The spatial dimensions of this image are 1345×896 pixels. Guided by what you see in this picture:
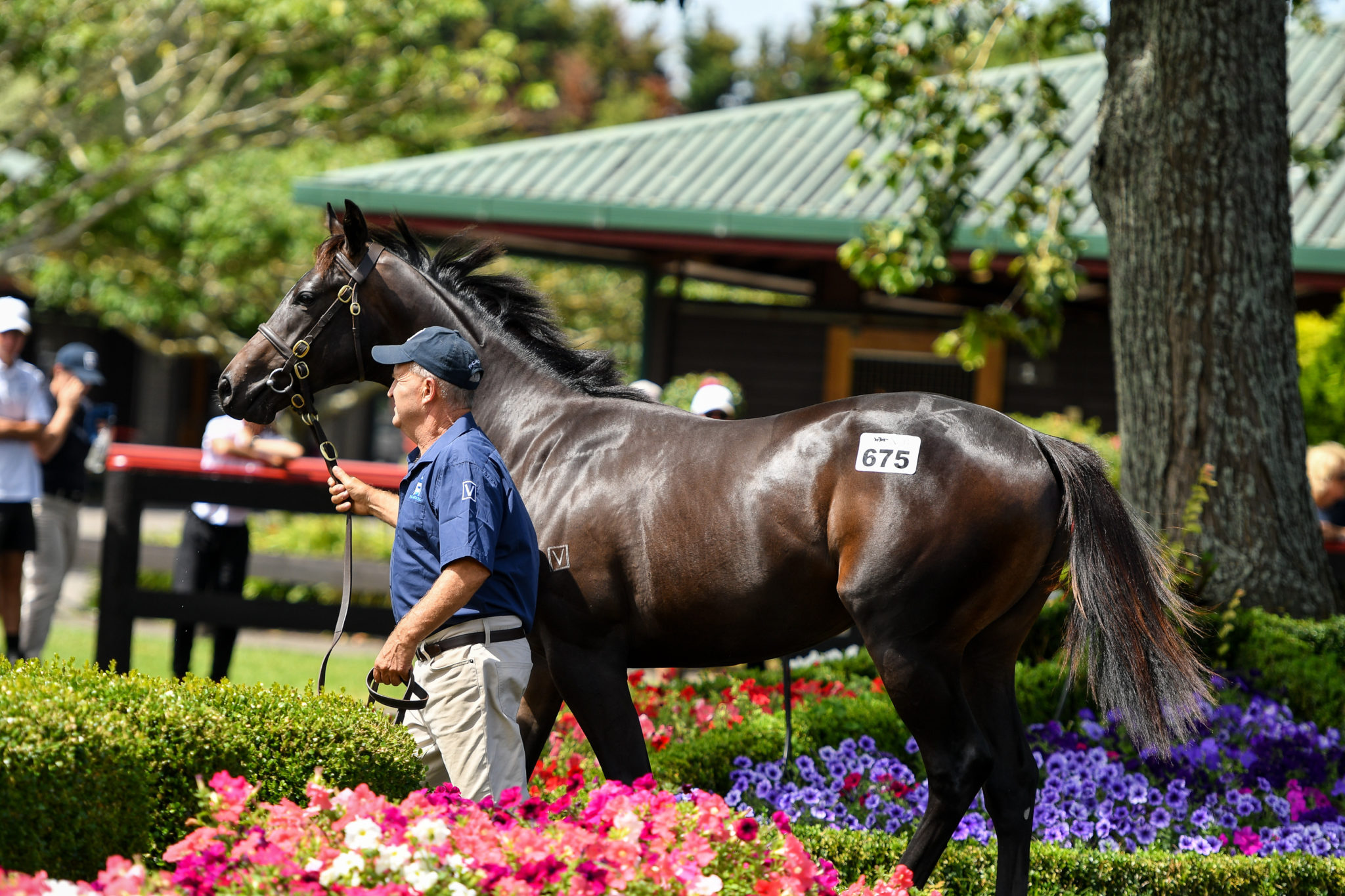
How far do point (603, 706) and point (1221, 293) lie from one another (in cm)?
381

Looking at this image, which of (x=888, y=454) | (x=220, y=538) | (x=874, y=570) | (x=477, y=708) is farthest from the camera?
(x=220, y=538)

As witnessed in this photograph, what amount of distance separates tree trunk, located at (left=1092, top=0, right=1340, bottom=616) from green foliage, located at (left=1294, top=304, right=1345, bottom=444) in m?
4.06

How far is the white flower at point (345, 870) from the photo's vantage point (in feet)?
7.73

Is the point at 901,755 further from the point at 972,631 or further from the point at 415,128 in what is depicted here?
the point at 415,128

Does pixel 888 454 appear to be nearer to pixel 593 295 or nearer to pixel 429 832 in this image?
pixel 429 832

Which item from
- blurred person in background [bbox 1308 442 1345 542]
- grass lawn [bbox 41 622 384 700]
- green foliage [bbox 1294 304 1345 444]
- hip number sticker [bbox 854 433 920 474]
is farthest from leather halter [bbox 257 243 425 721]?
green foliage [bbox 1294 304 1345 444]

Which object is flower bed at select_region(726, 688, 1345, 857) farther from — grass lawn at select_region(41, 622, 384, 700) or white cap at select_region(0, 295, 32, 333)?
A: white cap at select_region(0, 295, 32, 333)

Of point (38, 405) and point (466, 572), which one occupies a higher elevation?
point (466, 572)

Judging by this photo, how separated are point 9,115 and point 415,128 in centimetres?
495

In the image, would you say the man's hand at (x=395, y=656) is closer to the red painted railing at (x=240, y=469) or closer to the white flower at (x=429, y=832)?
the white flower at (x=429, y=832)

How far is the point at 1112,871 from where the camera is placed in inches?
156

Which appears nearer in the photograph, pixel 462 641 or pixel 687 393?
pixel 462 641

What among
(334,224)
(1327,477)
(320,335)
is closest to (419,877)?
(320,335)

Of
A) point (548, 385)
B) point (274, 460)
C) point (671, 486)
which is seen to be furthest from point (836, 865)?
point (274, 460)
